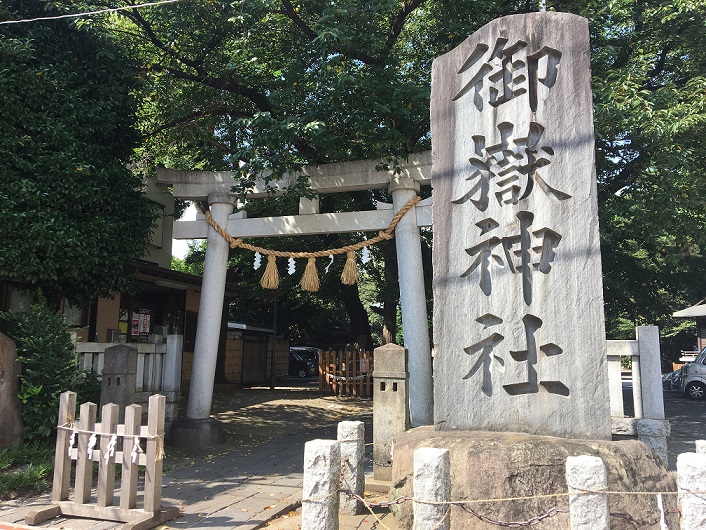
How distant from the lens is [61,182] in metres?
8.28

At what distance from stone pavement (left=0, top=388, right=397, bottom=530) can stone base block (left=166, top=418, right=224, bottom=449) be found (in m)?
0.56

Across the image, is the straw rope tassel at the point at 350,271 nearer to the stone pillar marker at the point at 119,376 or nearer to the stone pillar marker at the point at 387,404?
the stone pillar marker at the point at 387,404

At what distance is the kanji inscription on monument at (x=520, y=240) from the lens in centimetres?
488

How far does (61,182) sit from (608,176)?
11.0 meters

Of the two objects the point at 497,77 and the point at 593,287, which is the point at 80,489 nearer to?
the point at 593,287

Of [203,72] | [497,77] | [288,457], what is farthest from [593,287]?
[203,72]

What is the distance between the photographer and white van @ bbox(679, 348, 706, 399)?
1841 centimetres

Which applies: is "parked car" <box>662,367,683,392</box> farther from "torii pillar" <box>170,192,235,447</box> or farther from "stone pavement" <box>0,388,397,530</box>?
"torii pillar" <box>170,192,235,447</box>

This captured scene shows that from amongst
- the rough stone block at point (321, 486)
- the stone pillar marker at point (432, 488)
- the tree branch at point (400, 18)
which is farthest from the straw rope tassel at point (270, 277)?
the stone pillar marker at point (432, 488)

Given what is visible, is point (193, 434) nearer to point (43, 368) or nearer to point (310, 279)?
point (43, 368)


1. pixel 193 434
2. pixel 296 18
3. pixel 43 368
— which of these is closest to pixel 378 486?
pixel 193 434

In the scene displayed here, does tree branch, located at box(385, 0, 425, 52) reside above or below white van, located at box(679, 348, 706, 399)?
above

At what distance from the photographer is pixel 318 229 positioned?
Answer: 9344 mm

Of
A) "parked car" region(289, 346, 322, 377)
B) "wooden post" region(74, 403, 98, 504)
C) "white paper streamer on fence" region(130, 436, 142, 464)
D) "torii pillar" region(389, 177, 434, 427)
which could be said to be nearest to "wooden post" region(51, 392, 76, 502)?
"wooden post" region(74, 403, 98, 504)
